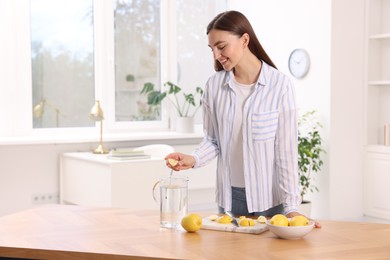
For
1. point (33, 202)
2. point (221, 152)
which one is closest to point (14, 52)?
point (33, 202)

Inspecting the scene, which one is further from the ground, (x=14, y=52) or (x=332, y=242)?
(x=14, y=52)

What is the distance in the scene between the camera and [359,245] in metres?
2.04

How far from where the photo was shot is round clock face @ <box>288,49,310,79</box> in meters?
5.70

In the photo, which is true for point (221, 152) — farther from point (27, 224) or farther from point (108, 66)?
point (108, 66)

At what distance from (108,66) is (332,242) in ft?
13.4

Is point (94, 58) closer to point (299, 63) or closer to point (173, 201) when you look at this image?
point (299, 63)

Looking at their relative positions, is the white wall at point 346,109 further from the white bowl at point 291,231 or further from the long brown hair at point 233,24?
the white bowl at point 291,231

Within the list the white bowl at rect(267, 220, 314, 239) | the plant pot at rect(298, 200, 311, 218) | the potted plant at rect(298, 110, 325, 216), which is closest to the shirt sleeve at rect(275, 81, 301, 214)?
the white bowl at rect(267, 220, 314, 239)

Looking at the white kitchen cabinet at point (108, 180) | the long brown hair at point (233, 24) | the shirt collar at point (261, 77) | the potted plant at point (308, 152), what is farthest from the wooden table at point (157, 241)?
the potted plant at point (308, 152)

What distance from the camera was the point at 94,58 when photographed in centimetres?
582

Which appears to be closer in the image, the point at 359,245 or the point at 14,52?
the point at 359,245

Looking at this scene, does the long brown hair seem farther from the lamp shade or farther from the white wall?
the white wall

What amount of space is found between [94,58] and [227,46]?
136 inches

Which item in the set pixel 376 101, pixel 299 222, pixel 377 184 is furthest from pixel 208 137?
pixel 376 101
